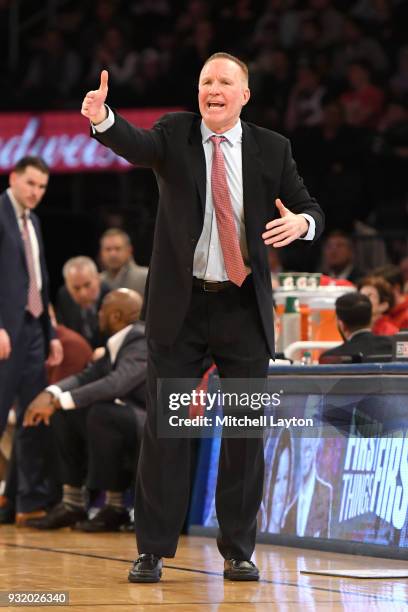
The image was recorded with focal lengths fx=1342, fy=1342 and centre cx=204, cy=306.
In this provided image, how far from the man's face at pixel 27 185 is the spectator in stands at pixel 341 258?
3.35m

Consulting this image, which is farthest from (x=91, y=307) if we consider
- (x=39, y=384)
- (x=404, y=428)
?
(x=404, y=428)

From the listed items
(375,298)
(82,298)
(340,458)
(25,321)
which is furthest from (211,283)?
(82,298)

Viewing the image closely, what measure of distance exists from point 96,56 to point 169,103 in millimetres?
1883

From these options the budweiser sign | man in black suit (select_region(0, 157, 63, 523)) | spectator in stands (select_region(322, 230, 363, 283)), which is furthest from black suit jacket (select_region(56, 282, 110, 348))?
the budweiser sign

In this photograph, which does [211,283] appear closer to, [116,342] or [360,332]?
[360,332]

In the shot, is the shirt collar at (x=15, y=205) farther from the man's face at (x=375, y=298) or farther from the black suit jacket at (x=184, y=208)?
the black suit jacket at (x=184, y=208)

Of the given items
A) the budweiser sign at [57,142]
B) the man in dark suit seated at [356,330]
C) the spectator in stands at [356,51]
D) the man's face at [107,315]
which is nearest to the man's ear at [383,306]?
the man in dark suit seated at [356,330]

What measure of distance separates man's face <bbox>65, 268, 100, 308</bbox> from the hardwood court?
10.4ft

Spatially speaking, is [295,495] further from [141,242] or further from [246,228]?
[141,242]

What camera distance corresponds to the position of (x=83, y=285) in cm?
923

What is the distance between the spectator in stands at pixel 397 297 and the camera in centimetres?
791

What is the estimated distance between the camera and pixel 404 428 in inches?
214

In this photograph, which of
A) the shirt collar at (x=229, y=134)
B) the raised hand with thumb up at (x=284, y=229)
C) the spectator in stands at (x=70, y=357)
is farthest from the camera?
the spectator in stands at (x=70, y=357)

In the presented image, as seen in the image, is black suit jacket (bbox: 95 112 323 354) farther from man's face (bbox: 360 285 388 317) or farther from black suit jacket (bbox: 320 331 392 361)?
man's face (bbox: 360 285 388 317)
